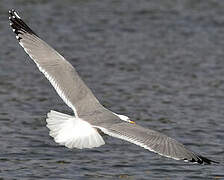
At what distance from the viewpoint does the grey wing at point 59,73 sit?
6.53 metres

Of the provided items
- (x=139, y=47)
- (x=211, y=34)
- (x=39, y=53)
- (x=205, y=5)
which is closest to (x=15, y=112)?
(x=39, y=53)

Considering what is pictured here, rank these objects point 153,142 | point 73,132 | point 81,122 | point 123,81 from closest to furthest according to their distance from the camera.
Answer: point 153,142, point 73,132, point 81,122, point 123,81

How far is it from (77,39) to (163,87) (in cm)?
293

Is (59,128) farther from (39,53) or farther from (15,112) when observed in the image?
(15,112)

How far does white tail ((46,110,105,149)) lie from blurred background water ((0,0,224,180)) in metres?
0.63

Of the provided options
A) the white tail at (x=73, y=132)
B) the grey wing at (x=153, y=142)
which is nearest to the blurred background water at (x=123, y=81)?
the white tail at (x=73, y=132)

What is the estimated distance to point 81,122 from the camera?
19.7ft

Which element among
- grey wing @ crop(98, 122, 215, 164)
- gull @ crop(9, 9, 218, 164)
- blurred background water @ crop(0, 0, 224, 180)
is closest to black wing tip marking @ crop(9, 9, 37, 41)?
gull @ crop(9, 9, 218, 164)

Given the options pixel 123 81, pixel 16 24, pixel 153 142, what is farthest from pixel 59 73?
pixel 123 81

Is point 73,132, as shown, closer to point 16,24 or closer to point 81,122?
point 81,122

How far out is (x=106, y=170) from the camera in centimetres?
666

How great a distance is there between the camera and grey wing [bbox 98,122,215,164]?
18.2 ft

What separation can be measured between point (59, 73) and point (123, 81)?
3137 millimetres

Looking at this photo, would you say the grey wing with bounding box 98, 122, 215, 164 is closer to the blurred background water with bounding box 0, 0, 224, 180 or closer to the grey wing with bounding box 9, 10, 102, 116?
the grey wing with bounding box 9, 10, 102, 116
